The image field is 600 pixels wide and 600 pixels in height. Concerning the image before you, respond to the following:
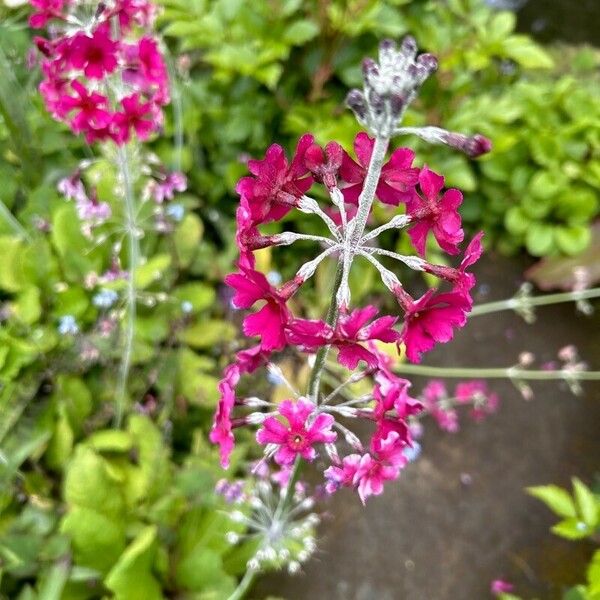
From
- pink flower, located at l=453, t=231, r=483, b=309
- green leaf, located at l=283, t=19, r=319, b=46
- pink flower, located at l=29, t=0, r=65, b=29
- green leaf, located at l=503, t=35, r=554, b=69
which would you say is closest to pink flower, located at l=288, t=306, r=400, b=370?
pink flower, located at l=453, t=231, r=483, b=309

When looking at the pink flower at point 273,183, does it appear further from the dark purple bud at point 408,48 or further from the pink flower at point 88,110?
the pink flower at point 88,110

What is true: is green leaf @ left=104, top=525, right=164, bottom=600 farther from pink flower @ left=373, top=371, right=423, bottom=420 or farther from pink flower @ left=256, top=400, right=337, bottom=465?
pink flower @ left=373, top=371, right=423, bottom=420

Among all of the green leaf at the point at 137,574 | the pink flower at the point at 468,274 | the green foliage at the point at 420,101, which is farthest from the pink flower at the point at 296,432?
the green foliage at the point at 420,101

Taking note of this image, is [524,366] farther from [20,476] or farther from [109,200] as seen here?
[20,476]

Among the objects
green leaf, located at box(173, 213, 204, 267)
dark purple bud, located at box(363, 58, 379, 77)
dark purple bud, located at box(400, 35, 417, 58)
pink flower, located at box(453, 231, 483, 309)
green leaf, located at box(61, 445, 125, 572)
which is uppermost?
dark purple bud, located at box(363, 58, 379, 77)

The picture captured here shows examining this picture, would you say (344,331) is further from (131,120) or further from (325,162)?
(131,120)

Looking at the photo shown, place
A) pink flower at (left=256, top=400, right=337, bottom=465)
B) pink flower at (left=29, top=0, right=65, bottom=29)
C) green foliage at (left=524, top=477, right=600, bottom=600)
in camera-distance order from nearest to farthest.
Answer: pink flower at (left=256, top=400, right=337, bottom=465), pink flower at (left=29, top=0, right=65, bottom=29), green foliage at (left=524, top=477, right=600, bottom=600)
